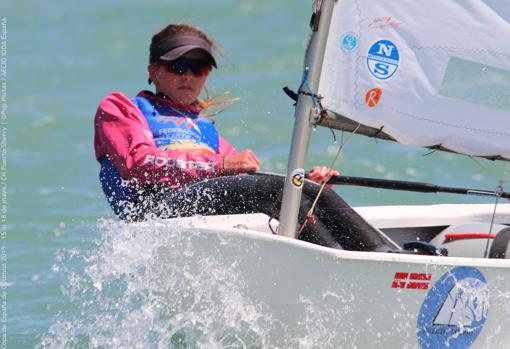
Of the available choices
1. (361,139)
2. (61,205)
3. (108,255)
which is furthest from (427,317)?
(361,139)

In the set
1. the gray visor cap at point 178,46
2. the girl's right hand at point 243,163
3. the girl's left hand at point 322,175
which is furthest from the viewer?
the gray visor cap at point 178,46

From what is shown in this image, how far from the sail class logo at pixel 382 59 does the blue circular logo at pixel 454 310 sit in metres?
0.59

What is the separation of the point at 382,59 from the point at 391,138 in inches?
10.8

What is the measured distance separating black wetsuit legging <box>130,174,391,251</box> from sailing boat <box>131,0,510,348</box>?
0.44 ft

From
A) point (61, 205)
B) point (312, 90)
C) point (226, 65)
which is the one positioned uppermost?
point (312, 90)

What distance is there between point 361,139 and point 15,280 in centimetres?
315

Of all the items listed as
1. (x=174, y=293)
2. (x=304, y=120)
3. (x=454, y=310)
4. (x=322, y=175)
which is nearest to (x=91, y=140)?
(x=322, y=175)

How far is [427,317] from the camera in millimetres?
3113

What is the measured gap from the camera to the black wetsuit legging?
334 cm

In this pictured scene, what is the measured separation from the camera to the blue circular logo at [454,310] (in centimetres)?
309

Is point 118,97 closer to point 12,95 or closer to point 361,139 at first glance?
point 361,139

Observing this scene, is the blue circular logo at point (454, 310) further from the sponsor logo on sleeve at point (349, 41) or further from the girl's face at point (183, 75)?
the girl's face at point (183, 75)

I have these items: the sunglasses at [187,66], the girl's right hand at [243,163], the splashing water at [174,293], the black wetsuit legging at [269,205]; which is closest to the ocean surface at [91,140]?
the splashing water at [174,293]

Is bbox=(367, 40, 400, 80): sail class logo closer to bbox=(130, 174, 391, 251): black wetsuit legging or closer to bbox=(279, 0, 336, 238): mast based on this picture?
bbox=(279, 0, 336, 238): mast
